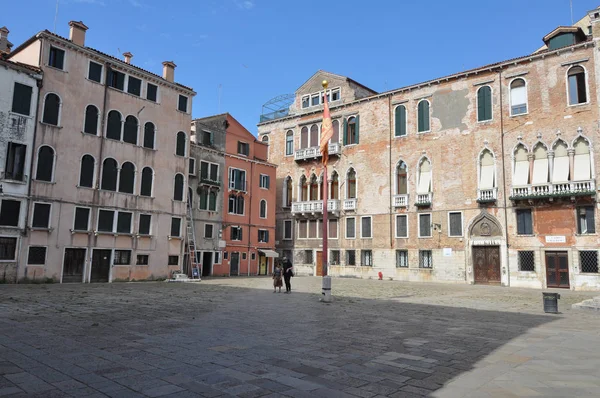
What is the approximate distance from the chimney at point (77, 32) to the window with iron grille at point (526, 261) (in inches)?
1214

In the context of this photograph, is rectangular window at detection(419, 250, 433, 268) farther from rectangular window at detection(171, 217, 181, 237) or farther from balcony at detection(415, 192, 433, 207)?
rectangular window at detection(171, 217, 181, 237)

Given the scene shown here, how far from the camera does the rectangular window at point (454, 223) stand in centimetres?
3288

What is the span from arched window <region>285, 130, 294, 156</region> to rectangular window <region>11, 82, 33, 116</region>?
78.9ft

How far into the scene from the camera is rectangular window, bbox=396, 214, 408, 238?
117ft

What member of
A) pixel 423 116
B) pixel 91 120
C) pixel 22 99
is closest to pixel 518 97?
pixel 423 116

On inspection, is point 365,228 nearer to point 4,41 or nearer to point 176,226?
point 176,226

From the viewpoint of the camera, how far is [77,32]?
1078 inches

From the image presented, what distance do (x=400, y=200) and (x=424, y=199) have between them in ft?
6.87

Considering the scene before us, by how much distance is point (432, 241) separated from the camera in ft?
112

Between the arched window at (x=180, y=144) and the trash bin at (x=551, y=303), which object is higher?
the arched window at (x=180, y=144)

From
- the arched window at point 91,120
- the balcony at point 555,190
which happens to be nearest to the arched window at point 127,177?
the arched window at point 91,120

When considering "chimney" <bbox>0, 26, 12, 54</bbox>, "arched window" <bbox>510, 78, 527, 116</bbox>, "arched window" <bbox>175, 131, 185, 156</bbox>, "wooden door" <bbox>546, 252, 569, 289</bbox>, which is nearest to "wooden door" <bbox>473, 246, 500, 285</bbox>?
"wooden door" <bbox>546, 252, 569, 289</bbox>

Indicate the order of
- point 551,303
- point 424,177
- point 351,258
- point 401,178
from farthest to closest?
point 351,258
point 401,178
point 424,177
point 551,303

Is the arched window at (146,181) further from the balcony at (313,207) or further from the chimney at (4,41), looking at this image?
the balcony at (313,207)
